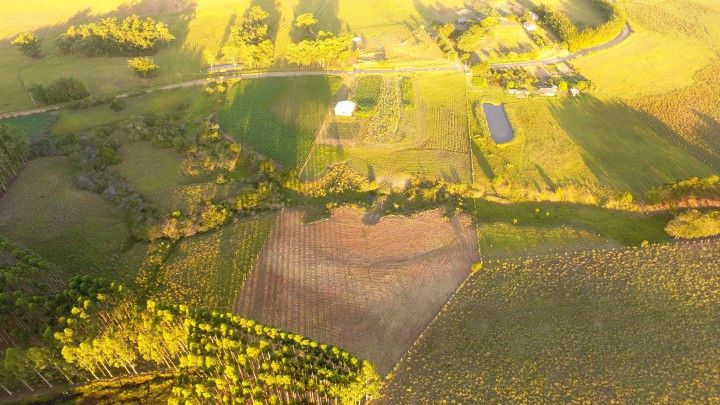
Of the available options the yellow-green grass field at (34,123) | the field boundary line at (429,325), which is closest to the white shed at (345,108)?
the field boundary line at (429,325)

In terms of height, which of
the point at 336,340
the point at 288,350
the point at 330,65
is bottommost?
the point at 336,340

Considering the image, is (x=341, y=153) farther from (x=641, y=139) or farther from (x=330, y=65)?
(x=641, y=139)

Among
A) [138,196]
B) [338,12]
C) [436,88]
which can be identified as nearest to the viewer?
[138,196]

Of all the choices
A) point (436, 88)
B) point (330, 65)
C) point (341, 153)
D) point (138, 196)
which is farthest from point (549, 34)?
point (138, 196)

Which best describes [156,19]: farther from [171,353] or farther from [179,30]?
[171,353]

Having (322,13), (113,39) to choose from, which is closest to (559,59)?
(322,13)
